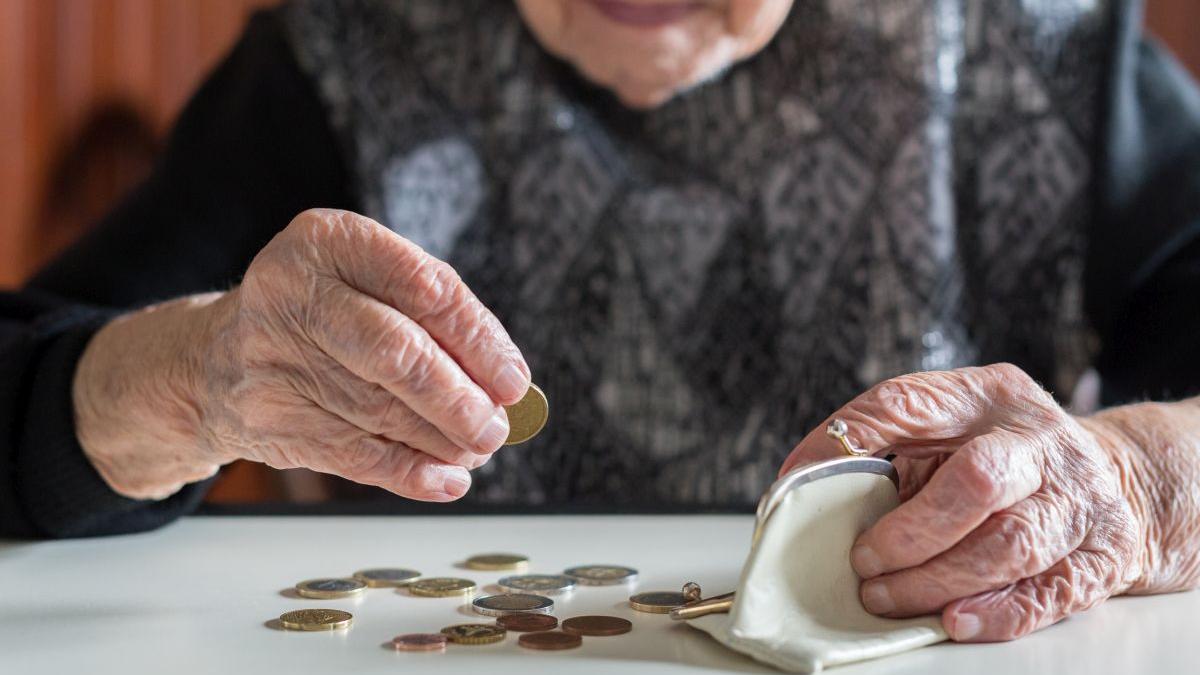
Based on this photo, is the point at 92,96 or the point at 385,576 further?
the point at 92,96

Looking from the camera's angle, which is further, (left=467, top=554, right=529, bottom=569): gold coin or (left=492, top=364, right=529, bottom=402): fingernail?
(left=467, top=554, right=529, bottom=569): gold coin

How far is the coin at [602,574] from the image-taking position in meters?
0.86

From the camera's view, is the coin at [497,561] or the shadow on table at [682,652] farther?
the coin at [497,561]

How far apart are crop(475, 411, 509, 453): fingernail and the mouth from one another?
75cm

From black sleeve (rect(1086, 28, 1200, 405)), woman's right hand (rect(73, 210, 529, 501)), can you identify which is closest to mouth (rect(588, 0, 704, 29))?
black sleeve (rect(1086, 28, 1200, 405))

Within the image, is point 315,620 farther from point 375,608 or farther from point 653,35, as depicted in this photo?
point 653,35

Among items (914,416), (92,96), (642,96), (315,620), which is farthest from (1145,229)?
(92,96)

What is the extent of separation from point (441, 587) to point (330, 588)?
0.25 ft

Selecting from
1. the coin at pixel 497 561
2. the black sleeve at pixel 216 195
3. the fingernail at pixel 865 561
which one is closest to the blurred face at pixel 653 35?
the black sleeve at pixel 216 195

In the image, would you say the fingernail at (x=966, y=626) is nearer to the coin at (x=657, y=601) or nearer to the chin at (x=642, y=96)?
the coin at (x=657, y=601)

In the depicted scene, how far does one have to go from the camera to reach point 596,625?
727 millimetres

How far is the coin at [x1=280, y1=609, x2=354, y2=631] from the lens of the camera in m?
0.72

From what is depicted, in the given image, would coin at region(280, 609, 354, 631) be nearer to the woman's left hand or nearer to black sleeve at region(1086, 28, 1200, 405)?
the woman's left hand

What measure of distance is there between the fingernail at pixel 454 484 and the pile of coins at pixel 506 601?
8cm
